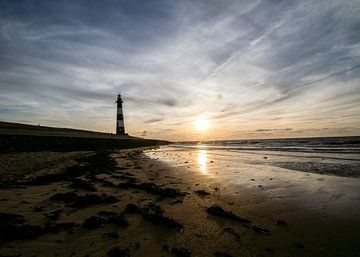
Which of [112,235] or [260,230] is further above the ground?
[112,235]

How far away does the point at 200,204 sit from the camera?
711 centimetres

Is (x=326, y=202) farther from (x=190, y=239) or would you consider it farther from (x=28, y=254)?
(x=28, y=254)

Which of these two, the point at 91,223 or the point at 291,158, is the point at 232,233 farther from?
the point at 291,158

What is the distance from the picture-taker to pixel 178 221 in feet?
18.4

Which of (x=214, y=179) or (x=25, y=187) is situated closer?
(x=25, y=187)

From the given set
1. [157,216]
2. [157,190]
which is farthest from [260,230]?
[157,190]

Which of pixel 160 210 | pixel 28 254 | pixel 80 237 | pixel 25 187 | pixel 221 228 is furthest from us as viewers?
pixel 25 187

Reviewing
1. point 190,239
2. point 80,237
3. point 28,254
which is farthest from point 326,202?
point 28,254

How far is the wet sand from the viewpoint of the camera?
423 cm

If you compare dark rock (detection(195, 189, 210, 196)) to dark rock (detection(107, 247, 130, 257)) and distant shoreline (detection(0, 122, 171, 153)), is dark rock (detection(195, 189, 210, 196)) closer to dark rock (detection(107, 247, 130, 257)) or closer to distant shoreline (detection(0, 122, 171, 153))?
dark rock (detection(107, 247, 130, 257))

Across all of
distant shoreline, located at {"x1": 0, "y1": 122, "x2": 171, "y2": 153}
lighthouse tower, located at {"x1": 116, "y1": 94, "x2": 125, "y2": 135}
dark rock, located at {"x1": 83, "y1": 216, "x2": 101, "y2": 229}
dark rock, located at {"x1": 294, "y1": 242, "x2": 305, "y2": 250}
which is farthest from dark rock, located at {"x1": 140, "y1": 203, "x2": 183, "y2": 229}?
lighthouse tower, located at {"x1": 116, "y1": 94, "x2": 125, "y2": 135}

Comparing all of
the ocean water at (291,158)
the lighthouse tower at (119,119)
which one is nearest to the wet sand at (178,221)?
the ocean water at (291,158)

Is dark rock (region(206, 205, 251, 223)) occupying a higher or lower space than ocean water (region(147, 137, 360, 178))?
lower

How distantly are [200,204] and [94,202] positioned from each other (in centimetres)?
312
